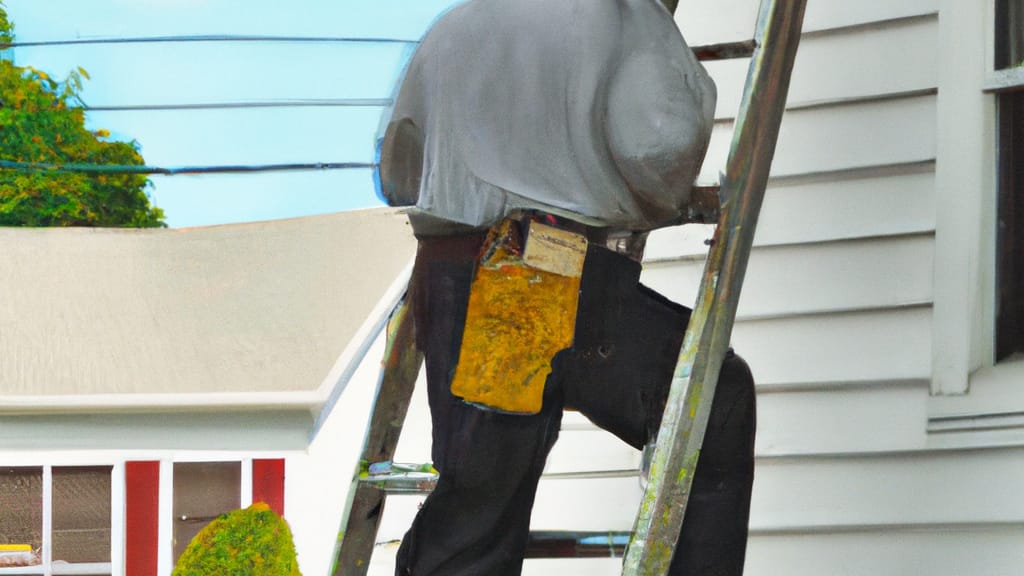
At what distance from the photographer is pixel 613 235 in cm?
200

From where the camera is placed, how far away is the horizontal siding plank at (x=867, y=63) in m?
2.81

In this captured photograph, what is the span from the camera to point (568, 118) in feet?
6.11

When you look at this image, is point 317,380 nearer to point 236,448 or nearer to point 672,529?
point 236,448

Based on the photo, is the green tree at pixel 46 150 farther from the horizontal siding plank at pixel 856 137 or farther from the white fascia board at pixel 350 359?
the horizontal siding plank at pixel 856 137

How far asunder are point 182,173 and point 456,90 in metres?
5.66

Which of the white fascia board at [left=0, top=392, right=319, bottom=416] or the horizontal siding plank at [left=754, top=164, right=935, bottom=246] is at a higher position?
the white fascia board at [left=0, top=392, right=319, bottom=416]

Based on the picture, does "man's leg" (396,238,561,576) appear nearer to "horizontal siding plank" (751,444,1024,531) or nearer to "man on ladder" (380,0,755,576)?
"man on ladder" (380,0,755,576)

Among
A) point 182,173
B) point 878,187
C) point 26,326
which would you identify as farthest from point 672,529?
point 26,326

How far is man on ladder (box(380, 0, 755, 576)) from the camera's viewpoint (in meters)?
1.84

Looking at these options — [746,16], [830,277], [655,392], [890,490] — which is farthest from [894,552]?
[746,16]

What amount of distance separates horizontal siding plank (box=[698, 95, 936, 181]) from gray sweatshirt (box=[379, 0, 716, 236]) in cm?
106

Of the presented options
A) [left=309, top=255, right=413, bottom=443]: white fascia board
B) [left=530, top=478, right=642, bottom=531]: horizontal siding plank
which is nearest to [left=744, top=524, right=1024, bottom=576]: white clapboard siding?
[left=530, top=478, right=642, bottom=531]: horizontal siding plank

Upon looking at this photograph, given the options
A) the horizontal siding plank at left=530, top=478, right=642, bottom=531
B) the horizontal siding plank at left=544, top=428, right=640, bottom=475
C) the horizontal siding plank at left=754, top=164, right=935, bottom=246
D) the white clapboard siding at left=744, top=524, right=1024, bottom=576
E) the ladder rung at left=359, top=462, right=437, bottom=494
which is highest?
the horizontal siding plank at left=754, top=164, right=935, bottom=246

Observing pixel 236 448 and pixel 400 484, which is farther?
pixel 236 448
